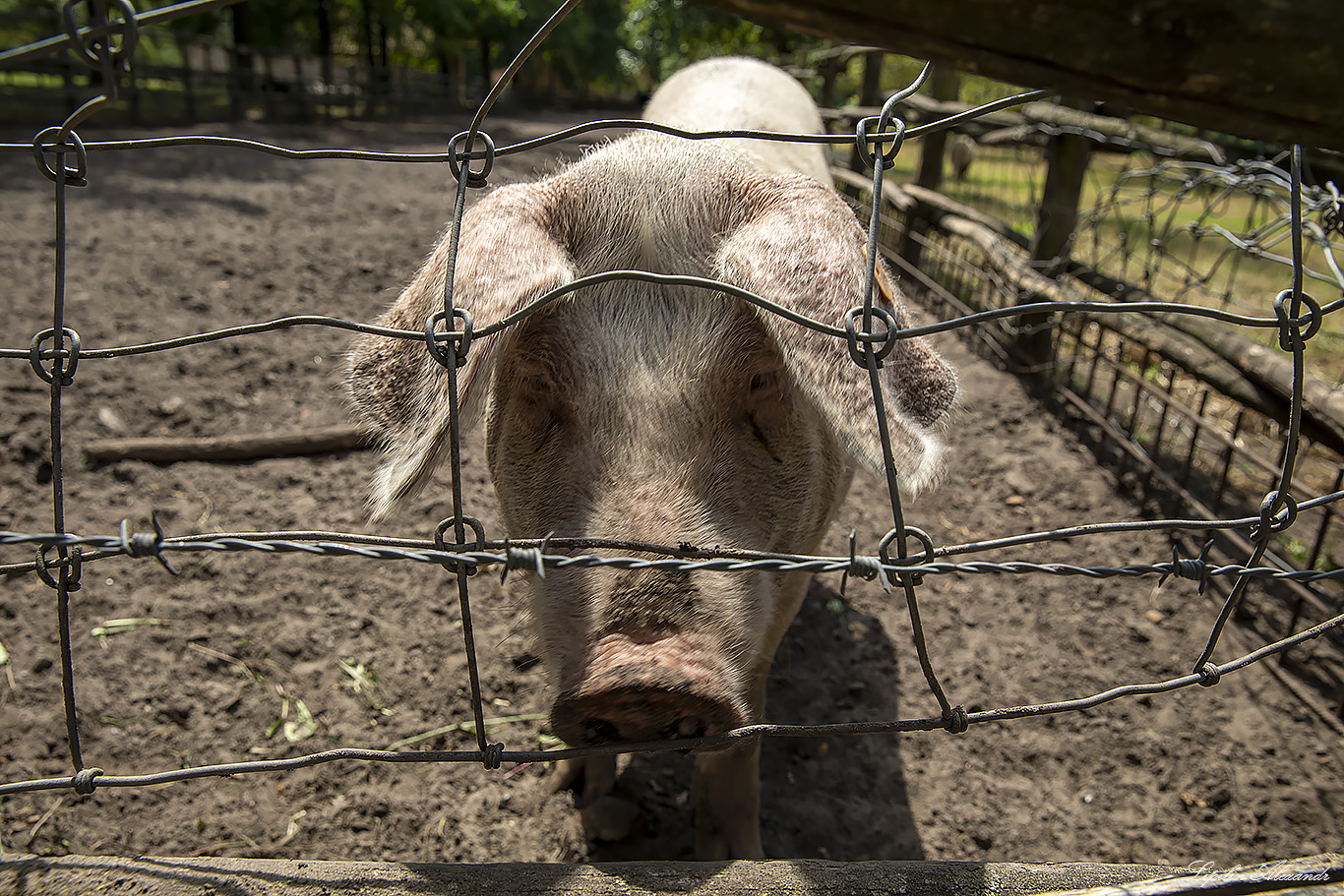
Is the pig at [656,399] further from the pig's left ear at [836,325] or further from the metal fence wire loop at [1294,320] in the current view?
the metal fence wire loop at [1294,320]

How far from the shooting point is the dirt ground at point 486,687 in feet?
8.10

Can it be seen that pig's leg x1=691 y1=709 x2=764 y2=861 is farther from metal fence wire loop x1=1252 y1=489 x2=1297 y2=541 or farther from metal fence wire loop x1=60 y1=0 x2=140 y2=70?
metal fence wire loop x1=60 y1=0 x2=140 y2=70

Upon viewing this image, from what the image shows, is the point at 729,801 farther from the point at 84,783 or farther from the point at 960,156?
the point at 960,156

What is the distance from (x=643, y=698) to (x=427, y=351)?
92cm

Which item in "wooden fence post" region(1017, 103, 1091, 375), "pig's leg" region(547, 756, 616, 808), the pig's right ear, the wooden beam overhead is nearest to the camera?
the wooden beam overhead

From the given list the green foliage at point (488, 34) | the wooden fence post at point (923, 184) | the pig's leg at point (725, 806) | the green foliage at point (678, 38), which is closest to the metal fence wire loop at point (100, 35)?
the pig's leg at point (725, 806)

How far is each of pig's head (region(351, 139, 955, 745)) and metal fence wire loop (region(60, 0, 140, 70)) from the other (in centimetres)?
69

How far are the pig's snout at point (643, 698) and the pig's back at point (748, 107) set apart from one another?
5.55ft

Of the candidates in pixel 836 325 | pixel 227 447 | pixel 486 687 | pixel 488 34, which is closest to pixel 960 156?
pixel 227 447

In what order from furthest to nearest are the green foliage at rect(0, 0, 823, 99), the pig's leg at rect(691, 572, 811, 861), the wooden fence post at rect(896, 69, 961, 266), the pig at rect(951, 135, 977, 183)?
the green foliage at rect(0, 0, 823, 99) → the pig at rect(951, 135, 977, 183) → the wooden fence post at rect(896, 69, 961, 266) → the pig's leg at rect(691, 572, 811, 861)

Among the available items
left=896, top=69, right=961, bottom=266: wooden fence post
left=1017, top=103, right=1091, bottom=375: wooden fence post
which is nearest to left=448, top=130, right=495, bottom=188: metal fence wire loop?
left=1017, top=103, right=1091, bottom=375: wooden fence post

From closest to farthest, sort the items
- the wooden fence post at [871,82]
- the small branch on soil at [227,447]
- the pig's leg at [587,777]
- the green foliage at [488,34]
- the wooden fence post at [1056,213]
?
the pig's leg at [587,777]
the small branch on soil at [227,447]
the wooden fence post at [1056,213]
the wooden fence post at [871,82]
the green foliage at [488,34]

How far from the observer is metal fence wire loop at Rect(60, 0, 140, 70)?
101 centimetres

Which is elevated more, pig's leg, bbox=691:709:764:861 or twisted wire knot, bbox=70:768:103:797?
twisted wire knot, bbox=70:768:103:797
